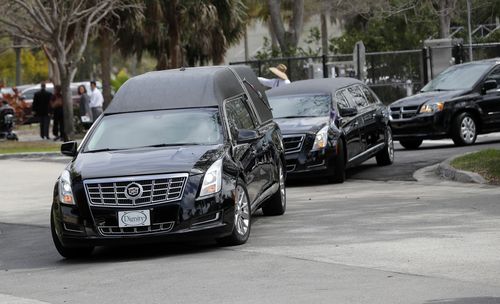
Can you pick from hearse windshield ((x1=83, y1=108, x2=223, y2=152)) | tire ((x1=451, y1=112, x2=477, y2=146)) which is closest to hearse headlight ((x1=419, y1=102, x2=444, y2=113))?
tire ((x1=451, y1=112, x2=477, y2=146))

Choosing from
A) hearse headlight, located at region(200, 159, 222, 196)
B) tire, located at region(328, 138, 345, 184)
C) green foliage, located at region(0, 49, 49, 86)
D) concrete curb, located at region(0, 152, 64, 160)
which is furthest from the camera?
green foliage, located at region(0, 49, 49, 86)

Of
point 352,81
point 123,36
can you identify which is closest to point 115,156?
point 352,81

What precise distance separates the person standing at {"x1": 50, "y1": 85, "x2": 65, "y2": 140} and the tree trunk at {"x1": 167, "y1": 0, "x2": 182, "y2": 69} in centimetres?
446

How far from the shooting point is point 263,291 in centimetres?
938

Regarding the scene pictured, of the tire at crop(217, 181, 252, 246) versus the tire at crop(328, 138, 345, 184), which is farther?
the tire at crop(328, 138, 345, 184)

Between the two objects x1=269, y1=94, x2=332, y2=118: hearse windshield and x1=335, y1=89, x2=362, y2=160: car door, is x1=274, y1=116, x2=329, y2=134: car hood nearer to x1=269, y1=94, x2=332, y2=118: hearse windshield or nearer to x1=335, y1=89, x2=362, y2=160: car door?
x1=269, y1=94, x2=332, y2=118: hearse windshield

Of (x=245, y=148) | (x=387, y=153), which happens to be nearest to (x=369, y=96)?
(x=387, y=153)

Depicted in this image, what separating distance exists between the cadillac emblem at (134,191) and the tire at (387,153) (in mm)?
9881

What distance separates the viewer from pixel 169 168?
11.6 metres

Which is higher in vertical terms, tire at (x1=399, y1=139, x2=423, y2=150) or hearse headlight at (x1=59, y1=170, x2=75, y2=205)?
hearse headlight at (x1=59, y1=170, x2=75, y2=205)

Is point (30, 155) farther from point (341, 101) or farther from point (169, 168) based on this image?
point (169, 168)

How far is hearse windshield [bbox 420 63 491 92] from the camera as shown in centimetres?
2436

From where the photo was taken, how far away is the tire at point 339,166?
18281mm

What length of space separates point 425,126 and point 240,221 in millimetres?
12161
